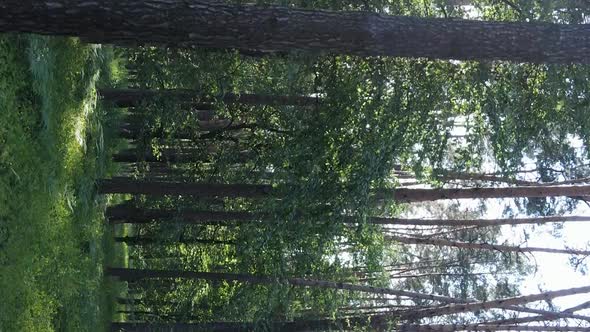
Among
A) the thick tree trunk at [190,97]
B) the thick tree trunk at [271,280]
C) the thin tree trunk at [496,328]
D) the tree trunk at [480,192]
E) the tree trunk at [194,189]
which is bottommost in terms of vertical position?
the thin tree trunk at [496,328]

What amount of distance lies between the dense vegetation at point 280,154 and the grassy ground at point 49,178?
0.03 meters

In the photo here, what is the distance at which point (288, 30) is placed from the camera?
6.92 metres

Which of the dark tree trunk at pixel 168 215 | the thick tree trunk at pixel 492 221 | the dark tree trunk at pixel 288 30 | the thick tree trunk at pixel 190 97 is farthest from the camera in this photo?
the dark tree trunk at pixel 168 215

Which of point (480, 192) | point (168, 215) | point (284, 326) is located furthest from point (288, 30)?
point (284, 326)

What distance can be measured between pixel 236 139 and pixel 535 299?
21.3 feet

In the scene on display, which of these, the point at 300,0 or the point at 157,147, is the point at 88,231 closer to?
the point at 157,147

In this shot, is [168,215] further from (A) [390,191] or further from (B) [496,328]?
(B) [496,328]

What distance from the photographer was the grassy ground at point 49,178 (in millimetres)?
8492

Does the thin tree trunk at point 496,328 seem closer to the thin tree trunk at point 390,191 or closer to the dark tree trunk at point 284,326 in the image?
the dark tree trunk at point 284,326

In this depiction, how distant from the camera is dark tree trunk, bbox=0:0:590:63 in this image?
6.37 metres

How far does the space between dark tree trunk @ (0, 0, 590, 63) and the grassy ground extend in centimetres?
223

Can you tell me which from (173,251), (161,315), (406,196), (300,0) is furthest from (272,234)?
(161,315)

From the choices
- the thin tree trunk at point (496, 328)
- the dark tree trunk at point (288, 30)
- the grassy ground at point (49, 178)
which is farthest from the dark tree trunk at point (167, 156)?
the dark tree trunk at point (288, 30)

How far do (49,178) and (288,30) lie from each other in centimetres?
479
